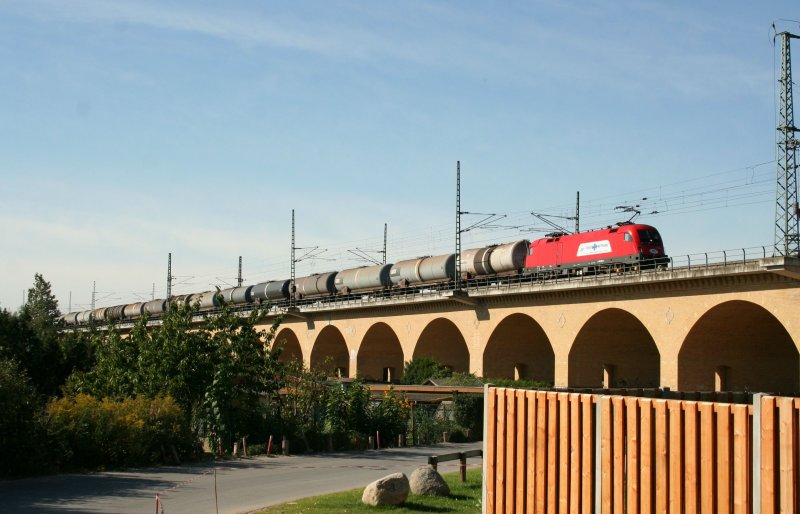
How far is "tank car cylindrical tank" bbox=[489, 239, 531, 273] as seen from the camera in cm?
4703

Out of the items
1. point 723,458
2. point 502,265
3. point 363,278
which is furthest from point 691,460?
point 363,278

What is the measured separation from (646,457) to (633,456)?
7.8 inches

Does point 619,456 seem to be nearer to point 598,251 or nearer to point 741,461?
point 741,461

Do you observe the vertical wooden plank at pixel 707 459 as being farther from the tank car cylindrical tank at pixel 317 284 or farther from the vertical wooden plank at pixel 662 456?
the tank car cylindrical tank at pixel 317 284

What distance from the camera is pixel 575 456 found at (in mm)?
9367

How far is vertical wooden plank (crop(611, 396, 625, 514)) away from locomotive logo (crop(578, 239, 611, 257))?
32.7 m

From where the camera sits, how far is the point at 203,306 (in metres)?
76.9

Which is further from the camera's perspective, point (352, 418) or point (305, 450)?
point (352, 418)

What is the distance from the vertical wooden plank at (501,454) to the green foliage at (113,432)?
13.0 metres

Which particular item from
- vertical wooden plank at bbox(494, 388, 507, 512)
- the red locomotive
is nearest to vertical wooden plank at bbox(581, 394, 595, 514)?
vertical wooden plank at bbox(494, 388, 507, 512)

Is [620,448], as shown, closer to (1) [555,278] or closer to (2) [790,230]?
(2) [790,230]

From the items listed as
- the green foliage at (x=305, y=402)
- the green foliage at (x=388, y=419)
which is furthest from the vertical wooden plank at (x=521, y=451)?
the green foliage at (x=388, y=419)

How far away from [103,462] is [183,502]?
5495 millimetres

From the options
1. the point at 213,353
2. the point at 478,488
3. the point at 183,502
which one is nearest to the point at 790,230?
the point at 478,488
